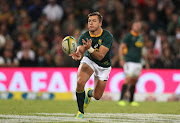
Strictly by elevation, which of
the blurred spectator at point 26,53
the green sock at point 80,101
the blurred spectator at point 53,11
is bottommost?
the blurred spectator at point 26,53

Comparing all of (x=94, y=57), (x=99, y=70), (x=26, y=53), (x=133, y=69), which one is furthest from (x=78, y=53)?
(x=26, y=53)

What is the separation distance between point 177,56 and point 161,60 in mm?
682

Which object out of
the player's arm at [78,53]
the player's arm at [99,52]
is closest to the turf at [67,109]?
the player's arm at [78,53]

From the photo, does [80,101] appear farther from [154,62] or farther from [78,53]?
[154,62]

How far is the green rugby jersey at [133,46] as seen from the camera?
39.9ft

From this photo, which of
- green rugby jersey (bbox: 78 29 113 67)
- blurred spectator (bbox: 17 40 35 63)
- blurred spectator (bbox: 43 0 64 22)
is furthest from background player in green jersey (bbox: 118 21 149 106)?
blurred spectator (bbox: 43 0 64 22)

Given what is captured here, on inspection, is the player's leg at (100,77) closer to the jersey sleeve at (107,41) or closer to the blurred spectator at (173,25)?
the jersey sleeve at (107,41)

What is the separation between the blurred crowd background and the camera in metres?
14.9

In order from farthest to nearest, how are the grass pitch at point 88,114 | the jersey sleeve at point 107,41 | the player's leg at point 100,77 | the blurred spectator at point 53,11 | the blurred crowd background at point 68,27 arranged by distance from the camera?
the blurred spectator at point 53,11, the blurred crowd background at point 68,27, the player's leg at point 100,77, the jersey sleeve at point 107,41, the grass pitch at point 88,114

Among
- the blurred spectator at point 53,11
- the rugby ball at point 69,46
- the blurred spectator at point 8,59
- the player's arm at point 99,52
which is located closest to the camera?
the player's arm at point 99,52

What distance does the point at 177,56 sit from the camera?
15086mm

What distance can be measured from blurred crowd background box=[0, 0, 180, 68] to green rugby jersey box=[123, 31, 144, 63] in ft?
8.50

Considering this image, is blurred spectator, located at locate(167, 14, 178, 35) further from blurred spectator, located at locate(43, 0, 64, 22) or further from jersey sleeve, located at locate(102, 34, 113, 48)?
jersey sleeve, located at locate(102, 34, 113, 48)

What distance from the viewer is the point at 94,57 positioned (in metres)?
7.48
